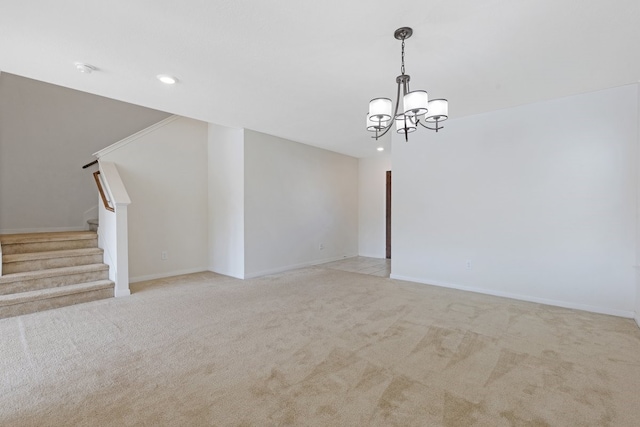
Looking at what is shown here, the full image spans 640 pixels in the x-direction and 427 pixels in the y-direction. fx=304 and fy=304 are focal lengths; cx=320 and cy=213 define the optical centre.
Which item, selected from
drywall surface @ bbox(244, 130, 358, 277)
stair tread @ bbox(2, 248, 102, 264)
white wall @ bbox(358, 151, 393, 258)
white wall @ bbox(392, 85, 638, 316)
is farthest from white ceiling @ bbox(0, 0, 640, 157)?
white wall @ bbox(358, 151, 393, 258)

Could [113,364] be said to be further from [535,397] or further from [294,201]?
[294,201]

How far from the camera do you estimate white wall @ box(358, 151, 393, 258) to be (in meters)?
7.28

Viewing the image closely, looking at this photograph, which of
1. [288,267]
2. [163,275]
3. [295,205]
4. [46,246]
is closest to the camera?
[46,246]

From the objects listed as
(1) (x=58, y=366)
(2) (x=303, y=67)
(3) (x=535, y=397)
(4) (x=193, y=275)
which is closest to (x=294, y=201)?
(4) (x=193, y=275)

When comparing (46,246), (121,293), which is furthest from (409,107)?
(46,246)

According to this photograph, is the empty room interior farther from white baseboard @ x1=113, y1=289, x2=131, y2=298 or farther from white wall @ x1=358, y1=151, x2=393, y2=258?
white wall @ x1=358, y1=151, x2=393, y2=258

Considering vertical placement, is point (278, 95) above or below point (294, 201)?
above

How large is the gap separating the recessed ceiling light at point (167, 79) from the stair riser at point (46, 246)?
2.97m

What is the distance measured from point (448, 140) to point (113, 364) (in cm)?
464

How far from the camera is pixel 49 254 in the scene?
4.01 metres

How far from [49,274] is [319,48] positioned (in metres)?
4.13

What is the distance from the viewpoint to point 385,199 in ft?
23.8

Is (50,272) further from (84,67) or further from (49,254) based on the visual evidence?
(84,67)

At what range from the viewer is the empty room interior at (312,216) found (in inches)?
77.2
